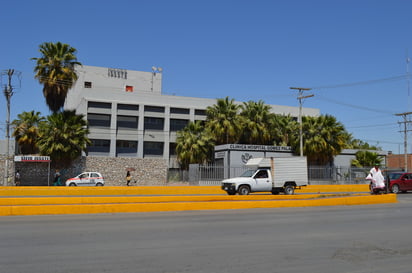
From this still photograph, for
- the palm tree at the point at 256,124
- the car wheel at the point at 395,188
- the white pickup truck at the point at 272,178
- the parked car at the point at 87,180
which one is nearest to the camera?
the white pickup truck at the point at 272,178

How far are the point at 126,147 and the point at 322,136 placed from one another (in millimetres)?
25028

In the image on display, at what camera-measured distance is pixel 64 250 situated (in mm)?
7371

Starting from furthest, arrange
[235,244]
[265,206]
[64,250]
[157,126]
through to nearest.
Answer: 1. [157,126]
2. [265,206]
3. [235,244]
4. [64,250]

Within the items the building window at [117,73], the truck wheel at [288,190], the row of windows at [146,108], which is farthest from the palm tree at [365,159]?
the building window at [117,73]

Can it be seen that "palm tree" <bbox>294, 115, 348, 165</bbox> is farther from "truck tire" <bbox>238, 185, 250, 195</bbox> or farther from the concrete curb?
the concrete curb

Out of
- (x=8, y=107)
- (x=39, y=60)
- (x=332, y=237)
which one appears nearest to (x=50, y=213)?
Result: (x=332, y=237)

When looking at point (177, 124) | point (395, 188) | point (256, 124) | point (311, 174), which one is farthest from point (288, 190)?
point (177, 124)

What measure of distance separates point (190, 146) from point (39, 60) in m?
17.2

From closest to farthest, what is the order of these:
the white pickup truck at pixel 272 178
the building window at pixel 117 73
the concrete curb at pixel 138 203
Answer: the concrete curb at pixel 138 203
the white pickup truck at pixel 272 178
the building window at pixel 117 73

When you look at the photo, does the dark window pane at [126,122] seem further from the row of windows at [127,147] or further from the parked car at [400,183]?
the parked car at [400,183]

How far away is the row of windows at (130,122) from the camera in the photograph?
51.8 metres

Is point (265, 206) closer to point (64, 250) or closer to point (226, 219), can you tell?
point (226, 219)

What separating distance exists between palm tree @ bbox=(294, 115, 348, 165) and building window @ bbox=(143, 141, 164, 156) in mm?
19878

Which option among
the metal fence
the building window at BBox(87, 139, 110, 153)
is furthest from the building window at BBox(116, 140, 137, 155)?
the metal fence
